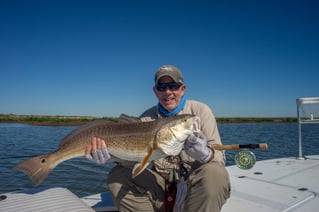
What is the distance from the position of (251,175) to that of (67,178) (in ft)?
21.8

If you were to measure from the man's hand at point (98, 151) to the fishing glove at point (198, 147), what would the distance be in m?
1.00

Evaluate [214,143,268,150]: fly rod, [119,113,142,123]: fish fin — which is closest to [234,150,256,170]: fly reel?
[214,143,268,150]: fly rod

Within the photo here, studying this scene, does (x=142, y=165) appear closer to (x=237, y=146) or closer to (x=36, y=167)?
(x=237, y=146)

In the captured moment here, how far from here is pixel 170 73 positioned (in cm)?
367

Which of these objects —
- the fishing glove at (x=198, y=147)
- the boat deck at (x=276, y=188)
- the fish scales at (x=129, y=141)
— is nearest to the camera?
the fishing glove at (x=198, y=147)

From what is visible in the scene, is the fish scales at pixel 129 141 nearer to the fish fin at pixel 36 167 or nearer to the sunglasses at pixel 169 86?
the fish fin at pixel 36 167

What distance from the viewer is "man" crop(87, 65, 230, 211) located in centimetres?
291

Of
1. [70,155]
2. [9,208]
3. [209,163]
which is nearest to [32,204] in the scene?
[9,208]

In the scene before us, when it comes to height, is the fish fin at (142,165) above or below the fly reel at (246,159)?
above

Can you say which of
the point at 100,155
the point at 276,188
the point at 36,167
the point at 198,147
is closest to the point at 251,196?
the point at 276,188

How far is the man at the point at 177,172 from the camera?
2.91 meters

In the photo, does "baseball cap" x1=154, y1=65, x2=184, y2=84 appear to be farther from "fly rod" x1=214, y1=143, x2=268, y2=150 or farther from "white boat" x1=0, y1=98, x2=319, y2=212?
"white boat" x1=0, y1=98, x2=319, y2=212

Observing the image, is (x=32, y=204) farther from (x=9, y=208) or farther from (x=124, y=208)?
(x=124, y=208)

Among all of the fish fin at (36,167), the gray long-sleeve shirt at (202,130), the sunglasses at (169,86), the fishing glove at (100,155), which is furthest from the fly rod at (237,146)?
the fish fin at (36,167)
